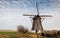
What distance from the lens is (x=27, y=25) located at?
466cm

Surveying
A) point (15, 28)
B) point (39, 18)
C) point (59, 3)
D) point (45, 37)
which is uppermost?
point (59, 3)

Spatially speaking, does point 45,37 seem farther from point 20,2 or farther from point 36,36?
point 20,2

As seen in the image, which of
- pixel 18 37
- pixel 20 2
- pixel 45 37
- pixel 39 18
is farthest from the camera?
pixel 39 18

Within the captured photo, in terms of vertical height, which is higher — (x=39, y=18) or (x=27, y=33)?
(x=39, y=18)

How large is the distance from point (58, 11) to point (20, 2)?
53.5 inches

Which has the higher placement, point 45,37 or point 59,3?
point 59,3

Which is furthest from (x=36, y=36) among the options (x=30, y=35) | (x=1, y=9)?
(x=1, y=9)

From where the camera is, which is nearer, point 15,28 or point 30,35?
point 15,28

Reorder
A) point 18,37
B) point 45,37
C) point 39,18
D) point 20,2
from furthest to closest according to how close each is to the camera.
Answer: point 39,18 < point 45,37 < point 18,37 < point 20,2

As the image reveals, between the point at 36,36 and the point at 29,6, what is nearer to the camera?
the point at 29,6

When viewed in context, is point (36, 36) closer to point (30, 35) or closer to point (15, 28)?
point (30, 35)

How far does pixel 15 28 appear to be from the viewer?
182 inches

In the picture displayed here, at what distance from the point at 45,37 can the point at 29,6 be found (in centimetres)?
166

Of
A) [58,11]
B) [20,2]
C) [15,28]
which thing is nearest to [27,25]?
[15,28]
